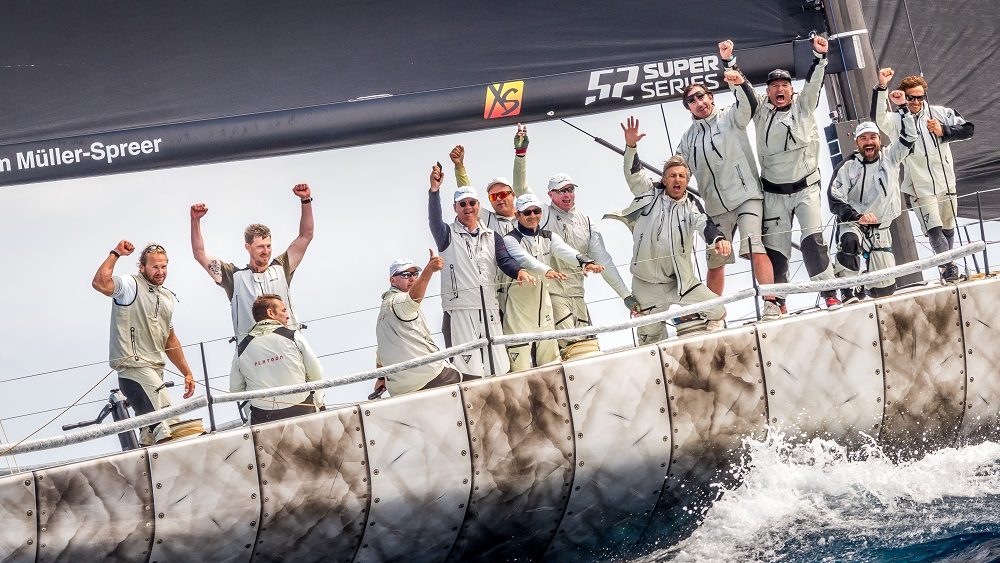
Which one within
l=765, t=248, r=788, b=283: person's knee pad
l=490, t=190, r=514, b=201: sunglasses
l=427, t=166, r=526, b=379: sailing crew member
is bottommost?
l=765, t=248, r=788, b=283: person's knee pad

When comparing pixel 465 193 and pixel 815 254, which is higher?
pixel 465 193

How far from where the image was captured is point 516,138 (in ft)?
20.1

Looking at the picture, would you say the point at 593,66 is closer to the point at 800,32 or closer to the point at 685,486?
the point at 800,32

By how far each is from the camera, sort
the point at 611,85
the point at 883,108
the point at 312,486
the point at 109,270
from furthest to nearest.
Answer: the point at 883,108
the point at 611,85
the point at 109,270
the point at 312,486

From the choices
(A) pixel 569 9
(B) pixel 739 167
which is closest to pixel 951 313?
(B) pixel 739 167

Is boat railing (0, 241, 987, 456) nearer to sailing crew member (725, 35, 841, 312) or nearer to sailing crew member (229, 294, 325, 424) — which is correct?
sailing crew member (229, 294, 325, 424)

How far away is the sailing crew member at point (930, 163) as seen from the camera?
21.1 ft

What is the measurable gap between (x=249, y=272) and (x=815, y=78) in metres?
2.74

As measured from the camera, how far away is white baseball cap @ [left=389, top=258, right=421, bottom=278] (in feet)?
18.0

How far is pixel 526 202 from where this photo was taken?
5.75 meters

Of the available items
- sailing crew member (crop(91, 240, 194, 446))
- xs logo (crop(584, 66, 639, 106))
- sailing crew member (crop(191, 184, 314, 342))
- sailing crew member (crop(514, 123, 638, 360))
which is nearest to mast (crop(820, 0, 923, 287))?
xs logo (crop(584, 66, 639, 106))

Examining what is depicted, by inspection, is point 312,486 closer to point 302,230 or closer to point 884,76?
point 302,230

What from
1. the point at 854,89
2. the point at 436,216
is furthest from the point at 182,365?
the point at 854,89

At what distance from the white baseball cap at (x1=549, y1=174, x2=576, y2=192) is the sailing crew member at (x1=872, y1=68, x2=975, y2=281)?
1668mm
